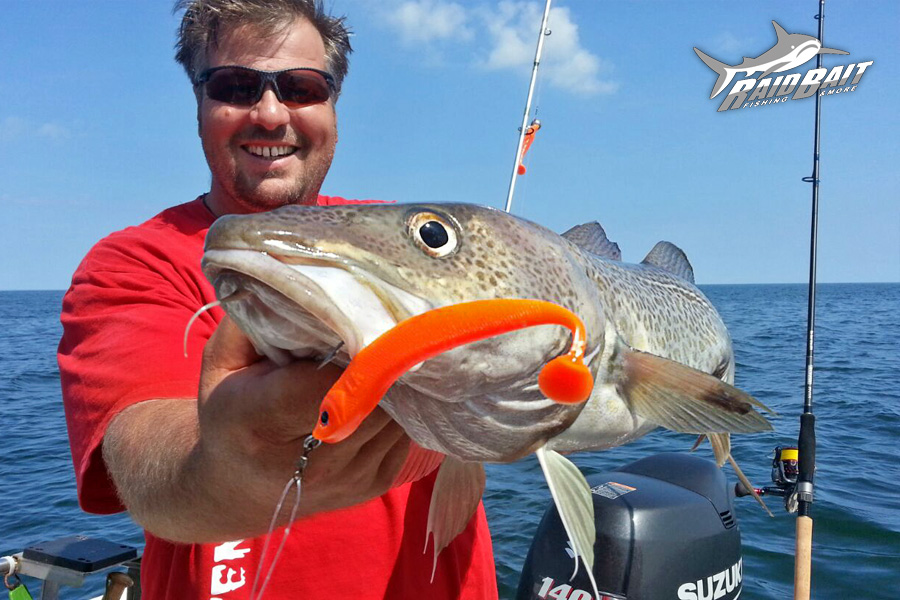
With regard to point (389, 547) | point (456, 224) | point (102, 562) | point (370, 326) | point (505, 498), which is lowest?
point (505, 498)

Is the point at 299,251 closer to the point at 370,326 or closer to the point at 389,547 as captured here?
the point at 370,326

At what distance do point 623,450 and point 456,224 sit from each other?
10.9m

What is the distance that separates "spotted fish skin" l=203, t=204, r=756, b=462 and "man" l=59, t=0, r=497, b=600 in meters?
0.13

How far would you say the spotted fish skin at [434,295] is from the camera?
1.13m

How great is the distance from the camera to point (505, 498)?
8.96 meters

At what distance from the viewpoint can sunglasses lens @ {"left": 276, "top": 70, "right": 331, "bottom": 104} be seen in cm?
272

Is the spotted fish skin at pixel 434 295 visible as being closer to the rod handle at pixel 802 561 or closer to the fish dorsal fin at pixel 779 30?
the rod handle at pixel 802 561

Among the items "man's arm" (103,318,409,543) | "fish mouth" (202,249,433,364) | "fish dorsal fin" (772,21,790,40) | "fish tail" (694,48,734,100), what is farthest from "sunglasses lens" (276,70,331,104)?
"fish tail" (694,48,734,100)

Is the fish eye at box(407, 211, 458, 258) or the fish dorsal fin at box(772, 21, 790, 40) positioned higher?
the fish dorsal fin at box(772, 21, 790, 40)

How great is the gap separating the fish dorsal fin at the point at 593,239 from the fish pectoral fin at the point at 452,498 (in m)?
1.16

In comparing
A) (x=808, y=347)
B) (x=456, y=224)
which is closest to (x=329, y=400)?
(x=456, y=224)

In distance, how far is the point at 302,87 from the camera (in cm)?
279

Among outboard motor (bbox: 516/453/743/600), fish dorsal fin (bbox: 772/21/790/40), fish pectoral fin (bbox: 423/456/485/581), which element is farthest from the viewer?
fish dorsal fin (bbox: 772/21/790/40)

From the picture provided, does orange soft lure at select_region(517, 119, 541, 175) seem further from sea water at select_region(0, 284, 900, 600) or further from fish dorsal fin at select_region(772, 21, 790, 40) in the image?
fish dorsal fin at select_region(772, 21, 790, 40)
